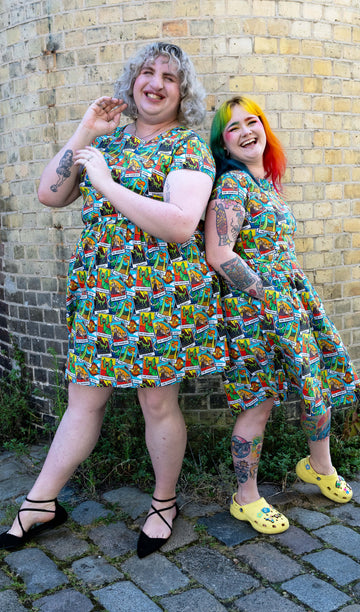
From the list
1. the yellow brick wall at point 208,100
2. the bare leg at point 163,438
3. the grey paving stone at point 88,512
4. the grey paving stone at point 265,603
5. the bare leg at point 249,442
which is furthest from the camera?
the yellow brick wall at point 208,100

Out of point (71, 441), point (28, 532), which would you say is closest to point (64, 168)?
point (71, 441)

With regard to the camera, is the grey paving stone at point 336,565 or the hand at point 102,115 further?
the hand at point 102,115

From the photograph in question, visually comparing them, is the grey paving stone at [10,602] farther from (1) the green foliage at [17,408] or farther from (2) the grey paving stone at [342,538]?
(1) the green foliage at [17,408]

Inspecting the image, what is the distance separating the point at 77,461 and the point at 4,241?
2.24 metres

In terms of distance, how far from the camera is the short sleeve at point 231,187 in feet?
8.37

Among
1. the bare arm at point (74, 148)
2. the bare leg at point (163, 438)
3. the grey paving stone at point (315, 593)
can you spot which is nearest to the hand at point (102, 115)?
the bare arm at point (74, 148)

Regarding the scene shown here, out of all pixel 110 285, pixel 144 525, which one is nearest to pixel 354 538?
pixel 144 525

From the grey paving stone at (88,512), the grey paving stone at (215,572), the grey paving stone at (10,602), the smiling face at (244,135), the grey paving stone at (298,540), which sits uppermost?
the smiling face at (244,135)

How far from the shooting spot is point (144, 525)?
274cm

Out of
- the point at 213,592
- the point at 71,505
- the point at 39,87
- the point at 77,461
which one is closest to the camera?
the point at 213,592

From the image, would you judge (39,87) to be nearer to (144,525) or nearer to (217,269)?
(217,269)

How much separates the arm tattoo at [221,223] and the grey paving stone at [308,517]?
60.2 inches

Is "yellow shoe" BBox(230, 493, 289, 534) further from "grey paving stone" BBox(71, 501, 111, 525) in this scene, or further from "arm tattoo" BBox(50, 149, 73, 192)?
"arm tattoo" BBox(50, 149, 73, 192)

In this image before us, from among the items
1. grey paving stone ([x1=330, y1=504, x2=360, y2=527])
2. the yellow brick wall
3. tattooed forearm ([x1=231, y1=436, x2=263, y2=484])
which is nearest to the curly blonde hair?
the yellow brick wall
